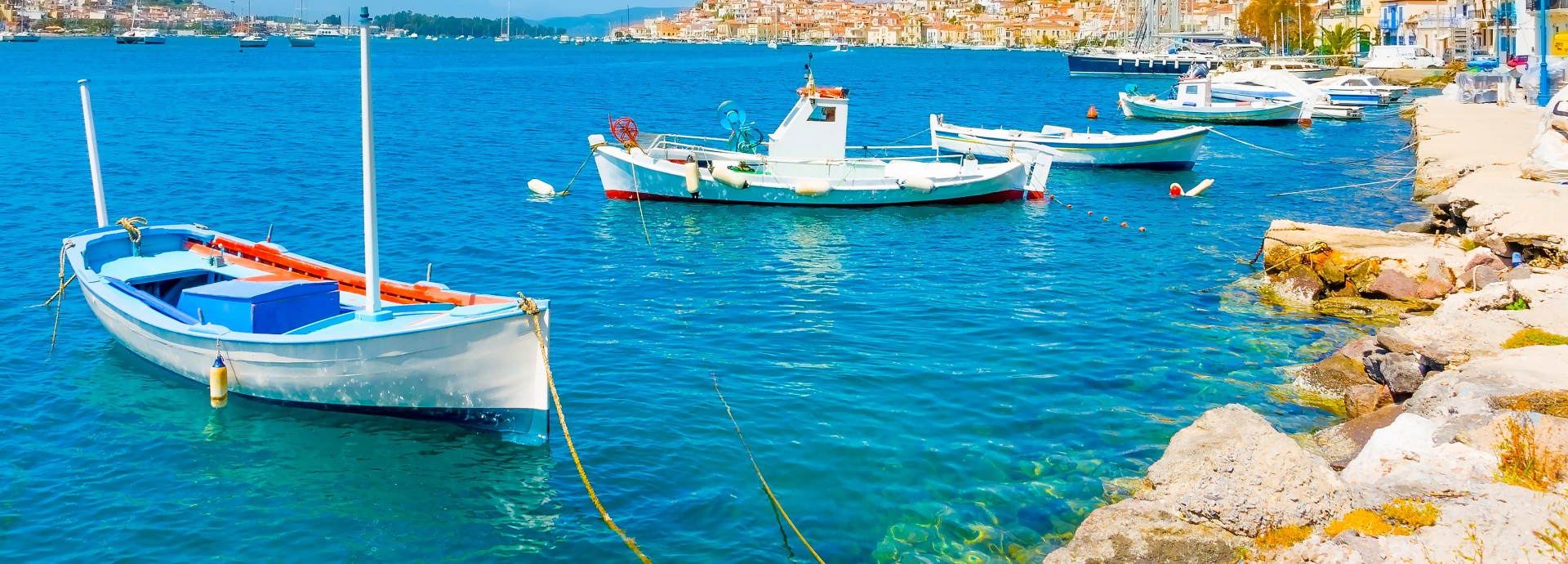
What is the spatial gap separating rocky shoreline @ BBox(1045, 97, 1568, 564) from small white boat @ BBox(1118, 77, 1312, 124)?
32873mm

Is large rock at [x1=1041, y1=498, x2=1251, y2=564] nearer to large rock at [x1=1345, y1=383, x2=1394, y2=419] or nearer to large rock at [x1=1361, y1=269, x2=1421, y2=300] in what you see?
large rock at [x1=1345, y1=383, x2=1394, y2=419]

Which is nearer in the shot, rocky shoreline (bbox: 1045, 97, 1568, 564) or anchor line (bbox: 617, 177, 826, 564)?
rocky shoreline (bbox: 1045, 97, 1568, 564)

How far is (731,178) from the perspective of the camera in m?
27.0

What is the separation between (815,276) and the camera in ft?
68.3

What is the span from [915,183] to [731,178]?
4.30 metres

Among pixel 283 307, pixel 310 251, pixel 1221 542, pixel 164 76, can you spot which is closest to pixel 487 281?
pixel 310 251

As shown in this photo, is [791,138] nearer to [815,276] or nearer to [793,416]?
[815,276]

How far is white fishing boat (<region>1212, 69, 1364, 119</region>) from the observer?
50531mm

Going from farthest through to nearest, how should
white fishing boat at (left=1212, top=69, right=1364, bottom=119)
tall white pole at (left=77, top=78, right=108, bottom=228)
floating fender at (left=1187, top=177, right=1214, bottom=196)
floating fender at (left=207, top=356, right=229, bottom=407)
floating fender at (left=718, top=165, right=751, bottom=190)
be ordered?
white fishing boat at (left=1212, top=69, right=1364, bottom=119)
floating fender at (left=1187, top=177, right=1214, bottom=196)
floating fender at (left=718, top=165, right=751, bottom=190)
tall white pole at (left=77, top=78, right=108, bottom=228)
floating fender at (left=207, top=356, right=229, bottom=407)

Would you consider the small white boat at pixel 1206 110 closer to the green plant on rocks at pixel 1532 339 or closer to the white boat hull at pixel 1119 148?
the white boat hull at pixel 1119 148

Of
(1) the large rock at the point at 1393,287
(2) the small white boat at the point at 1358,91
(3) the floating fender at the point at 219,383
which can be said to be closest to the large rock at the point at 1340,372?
(1) the large rock at the point at 1393,287

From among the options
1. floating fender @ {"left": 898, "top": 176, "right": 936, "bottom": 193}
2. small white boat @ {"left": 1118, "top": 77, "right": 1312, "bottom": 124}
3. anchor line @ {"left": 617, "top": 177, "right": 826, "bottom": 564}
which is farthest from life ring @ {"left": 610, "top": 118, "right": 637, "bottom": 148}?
small white boat @ {"left": 1118, "top": 77, "right": 1312, "bottom": 124}

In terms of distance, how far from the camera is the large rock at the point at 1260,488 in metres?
8.58

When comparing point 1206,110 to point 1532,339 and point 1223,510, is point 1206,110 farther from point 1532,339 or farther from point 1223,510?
point 1223,510
